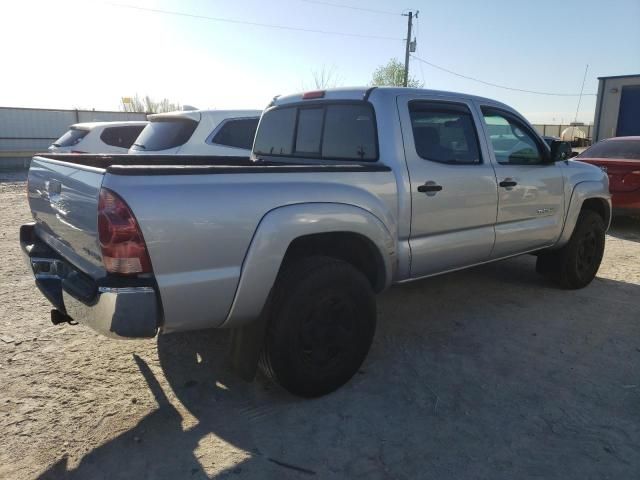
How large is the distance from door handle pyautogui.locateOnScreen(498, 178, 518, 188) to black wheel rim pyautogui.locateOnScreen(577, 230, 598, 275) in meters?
1.49

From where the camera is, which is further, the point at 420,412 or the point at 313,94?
the point at 313,94

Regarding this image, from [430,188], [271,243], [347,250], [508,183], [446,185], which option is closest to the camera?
[271,243]

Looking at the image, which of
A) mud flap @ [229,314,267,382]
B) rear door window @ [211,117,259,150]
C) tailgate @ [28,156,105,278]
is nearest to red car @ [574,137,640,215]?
rear door window @ [211,117,259,150]

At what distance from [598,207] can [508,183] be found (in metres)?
1.91

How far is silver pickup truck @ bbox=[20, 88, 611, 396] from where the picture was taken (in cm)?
233

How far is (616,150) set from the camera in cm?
858

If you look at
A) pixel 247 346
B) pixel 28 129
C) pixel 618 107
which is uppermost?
pixel 618 107

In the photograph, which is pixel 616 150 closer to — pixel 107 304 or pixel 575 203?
pixel 575 203

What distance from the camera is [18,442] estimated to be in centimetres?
260

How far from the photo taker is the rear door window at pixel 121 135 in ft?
34.7

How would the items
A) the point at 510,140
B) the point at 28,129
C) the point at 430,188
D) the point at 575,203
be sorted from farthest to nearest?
the point at 28,129 < the point at 575,203 < the point at 510,140 < the point at 430,188

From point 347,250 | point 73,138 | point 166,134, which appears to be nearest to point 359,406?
point 347,250

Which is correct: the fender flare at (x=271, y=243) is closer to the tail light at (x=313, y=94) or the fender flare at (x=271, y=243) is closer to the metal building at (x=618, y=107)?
the tail light at (x=313, y=94)

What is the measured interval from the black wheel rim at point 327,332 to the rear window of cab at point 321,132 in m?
1.10
